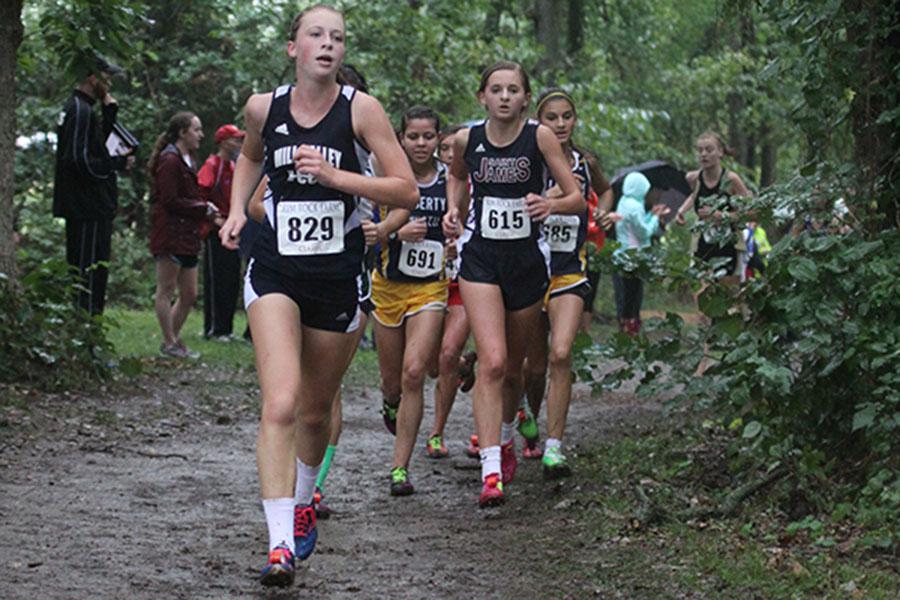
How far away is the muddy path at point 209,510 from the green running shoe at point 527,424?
0.21 metres

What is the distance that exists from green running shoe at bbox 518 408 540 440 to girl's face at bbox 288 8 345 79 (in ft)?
12.6

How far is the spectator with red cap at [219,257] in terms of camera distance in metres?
14.8

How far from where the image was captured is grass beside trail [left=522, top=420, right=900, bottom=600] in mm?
5609

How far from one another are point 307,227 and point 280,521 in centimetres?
111

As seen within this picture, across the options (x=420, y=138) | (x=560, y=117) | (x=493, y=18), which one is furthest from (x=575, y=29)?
(x=420, y=138)

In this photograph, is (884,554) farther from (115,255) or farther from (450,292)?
(115,255)

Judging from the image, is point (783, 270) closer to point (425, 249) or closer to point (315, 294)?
point (315, 294)

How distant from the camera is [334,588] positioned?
5.68 metres

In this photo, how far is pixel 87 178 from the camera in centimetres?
1196

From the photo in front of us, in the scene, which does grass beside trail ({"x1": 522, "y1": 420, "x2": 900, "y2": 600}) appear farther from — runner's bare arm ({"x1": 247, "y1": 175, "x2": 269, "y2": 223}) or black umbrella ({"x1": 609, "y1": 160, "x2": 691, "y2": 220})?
black umbrella ({"x1": 609, "y1": 160, "x2": 691, "y2": 220})

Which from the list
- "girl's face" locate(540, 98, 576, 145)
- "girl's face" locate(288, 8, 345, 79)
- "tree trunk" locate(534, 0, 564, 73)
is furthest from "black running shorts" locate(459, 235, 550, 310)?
"tree trunk" locate(534, 0, 564, 73)

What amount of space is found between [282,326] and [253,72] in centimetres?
1684

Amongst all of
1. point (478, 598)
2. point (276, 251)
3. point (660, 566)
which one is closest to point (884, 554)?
point (660, 566)

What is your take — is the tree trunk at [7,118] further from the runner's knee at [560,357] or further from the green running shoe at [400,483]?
the runner's knee at [560,357]
